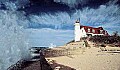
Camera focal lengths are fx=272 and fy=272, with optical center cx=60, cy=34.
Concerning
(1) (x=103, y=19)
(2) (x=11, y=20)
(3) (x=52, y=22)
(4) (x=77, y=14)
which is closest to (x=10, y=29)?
(2) (x=11, y=20)

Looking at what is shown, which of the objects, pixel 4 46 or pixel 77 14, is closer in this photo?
pixel 77 14

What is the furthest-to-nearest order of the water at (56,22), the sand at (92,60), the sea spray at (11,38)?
the sea spray at (11,38), the water at (56,22), the sand at (92,60)

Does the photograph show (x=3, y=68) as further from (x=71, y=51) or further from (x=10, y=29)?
(x=10, y=29)

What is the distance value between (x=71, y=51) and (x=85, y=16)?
1.23m

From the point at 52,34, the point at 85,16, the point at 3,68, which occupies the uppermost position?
the point at 85,16

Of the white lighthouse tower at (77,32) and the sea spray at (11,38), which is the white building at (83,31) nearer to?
the white lighthouse tower at (77,32)

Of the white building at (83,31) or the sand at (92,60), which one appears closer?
the sand at (92,60)

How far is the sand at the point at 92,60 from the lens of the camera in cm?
A: 470

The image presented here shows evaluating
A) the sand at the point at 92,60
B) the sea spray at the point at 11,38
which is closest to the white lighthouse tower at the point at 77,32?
the sand at the point at 92,60

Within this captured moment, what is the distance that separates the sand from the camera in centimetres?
470

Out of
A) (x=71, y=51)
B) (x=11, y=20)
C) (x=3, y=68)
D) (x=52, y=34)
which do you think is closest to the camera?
(x=3, y=68)

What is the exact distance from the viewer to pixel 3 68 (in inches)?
249

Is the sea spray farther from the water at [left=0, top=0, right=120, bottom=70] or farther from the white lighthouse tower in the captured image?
the white lighthouse tower

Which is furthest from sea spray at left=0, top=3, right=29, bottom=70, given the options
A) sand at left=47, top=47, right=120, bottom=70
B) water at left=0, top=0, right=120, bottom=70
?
sand at left=47, top=47, right=120, bottom=70
